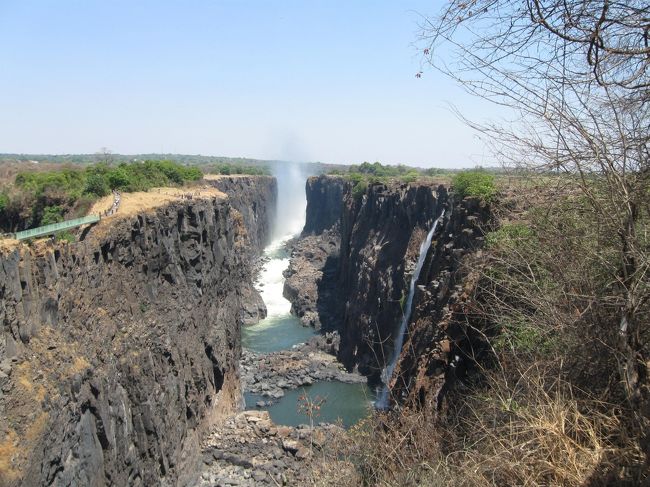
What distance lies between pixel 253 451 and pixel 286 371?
13.8 m

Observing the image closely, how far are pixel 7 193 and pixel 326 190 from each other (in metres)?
67.4

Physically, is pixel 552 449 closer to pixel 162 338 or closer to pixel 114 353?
pixel 114 353

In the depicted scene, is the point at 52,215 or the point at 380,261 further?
the point at 380,261

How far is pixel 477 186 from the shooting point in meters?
25.5

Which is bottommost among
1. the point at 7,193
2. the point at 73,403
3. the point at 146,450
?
the point at 146,450

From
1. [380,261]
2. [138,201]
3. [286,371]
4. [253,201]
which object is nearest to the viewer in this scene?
[138,201]

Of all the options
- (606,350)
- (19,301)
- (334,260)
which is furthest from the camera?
(334,260)

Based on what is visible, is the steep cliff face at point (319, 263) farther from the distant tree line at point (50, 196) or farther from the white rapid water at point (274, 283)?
the distant tree line at point (50, 196)

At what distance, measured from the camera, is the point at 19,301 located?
16.0m

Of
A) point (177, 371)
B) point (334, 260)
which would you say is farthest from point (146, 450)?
point (334, 260)

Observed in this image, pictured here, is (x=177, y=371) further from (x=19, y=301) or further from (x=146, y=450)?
(x=19, y=301)

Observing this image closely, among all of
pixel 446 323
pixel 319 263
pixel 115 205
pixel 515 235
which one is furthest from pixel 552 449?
pixel 319 263

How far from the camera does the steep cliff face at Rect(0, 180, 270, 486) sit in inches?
599

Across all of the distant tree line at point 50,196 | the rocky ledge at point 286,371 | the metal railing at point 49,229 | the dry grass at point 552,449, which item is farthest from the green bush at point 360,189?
the dry grass at point 552,449
